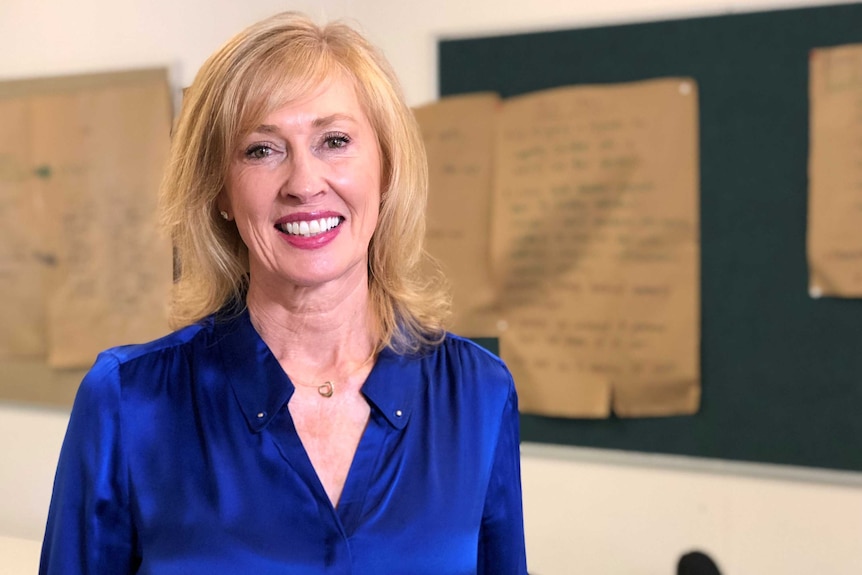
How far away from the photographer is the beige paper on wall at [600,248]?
1.91m

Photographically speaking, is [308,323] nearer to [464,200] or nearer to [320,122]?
[320,122]

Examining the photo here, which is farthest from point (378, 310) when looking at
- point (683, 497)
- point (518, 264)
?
point (683, 497)

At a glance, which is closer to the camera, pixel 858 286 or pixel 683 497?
pixel 858 286

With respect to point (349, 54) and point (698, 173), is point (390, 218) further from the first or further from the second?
point (698, 173)

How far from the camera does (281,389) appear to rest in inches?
38.8

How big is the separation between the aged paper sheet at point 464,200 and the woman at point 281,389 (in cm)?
101

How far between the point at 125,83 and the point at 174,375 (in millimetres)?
1720

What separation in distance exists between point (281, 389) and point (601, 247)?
46.8 inches

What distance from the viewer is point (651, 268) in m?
1.93

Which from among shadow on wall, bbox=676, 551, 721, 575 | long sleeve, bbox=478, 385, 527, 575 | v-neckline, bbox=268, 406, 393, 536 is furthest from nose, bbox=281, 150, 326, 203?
shadow on wall, bbox=676, 551, 721, 575

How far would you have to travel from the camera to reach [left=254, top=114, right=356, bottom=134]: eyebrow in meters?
0.94

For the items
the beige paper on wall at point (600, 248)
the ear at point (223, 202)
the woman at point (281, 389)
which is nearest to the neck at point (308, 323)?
the woman at point (281, 389)

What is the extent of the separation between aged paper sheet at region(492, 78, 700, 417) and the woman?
0.96m

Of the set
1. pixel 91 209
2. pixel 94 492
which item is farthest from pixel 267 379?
pixel 91 209
